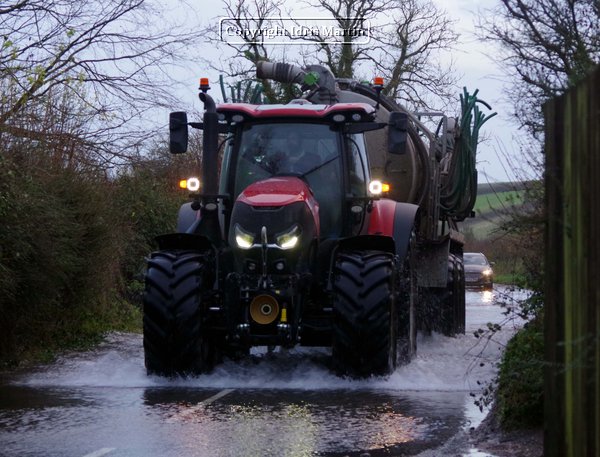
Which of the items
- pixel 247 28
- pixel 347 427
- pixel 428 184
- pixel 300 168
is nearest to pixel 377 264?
pixel 300 168

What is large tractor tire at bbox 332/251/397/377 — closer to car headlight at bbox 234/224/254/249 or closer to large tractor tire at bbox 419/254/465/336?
car headlight at bbox 234/224/254/249

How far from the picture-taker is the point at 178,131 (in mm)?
13055

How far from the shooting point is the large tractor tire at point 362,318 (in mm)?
11852

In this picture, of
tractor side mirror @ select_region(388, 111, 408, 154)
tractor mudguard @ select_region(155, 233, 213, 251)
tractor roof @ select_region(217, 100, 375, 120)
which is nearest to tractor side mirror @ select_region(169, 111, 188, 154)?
tractor roof @ select_region(217, 100, 375, 120)

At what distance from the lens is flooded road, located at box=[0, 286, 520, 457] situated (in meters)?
8.66

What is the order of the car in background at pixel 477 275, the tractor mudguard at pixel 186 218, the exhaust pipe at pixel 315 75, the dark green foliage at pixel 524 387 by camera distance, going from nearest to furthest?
the dark green foliage at pixel 524 387 → the tractor mudguard at pixel 186 218 → the exhaust pipe at pixel 315 75 → the car in background at pixel 477 275

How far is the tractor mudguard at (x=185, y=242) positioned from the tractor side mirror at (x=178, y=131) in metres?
0.93

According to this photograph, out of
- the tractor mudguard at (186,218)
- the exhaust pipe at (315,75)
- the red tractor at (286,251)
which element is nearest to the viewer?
the red tractor at (286,251)

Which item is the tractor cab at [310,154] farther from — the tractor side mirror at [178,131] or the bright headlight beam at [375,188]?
the tractor side mirror at [178,131]

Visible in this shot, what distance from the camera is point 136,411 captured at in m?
10.3

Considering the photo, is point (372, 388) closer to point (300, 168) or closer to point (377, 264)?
point (377, 264)

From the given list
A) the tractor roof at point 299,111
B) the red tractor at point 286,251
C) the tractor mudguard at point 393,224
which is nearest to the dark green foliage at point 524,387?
the red tractor at point 286,251

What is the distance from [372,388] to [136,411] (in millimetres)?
2588

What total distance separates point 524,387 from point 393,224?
528cm
